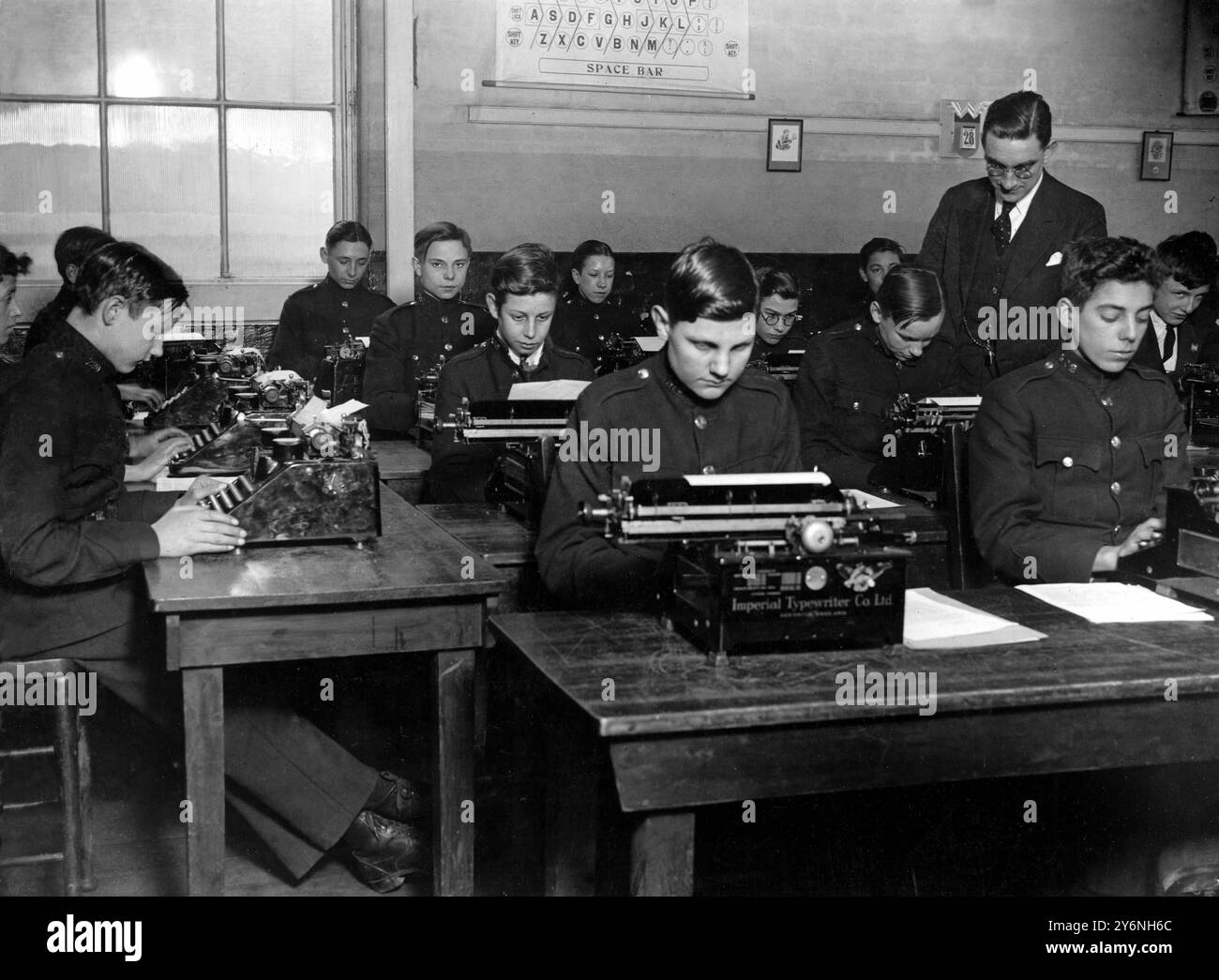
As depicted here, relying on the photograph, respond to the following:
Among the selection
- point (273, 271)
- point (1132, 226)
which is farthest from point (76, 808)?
point (1132, 226)

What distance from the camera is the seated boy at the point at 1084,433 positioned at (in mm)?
3059

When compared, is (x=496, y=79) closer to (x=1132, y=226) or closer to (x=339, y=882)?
(x=1132, y=226)

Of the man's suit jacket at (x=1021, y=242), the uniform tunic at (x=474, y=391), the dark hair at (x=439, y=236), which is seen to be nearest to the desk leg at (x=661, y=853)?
the uniform tunic at (x=474, y=391)

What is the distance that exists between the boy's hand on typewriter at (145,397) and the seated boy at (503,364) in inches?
45.4

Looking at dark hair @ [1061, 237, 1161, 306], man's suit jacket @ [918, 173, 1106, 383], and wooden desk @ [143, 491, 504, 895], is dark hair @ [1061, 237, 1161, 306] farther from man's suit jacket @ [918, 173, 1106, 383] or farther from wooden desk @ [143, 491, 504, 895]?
wooden desk @ [143, 491, 504, 895]

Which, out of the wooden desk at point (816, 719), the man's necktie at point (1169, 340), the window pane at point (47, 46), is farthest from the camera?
the window pane at point (47, 46)

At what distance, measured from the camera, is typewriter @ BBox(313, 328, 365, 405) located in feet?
17.7

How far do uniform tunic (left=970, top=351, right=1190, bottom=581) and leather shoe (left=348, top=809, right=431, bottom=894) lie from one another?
1545 millimetres

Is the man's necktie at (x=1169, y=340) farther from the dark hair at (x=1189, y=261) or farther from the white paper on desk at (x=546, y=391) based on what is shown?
the white paper on desk at (x=546, y=391)

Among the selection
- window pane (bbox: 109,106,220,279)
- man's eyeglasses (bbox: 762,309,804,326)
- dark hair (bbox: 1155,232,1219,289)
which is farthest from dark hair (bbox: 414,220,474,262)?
dark hair (bbox: 1155,232,1219,289)

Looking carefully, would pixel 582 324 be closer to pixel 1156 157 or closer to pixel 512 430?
pixel 512 430
